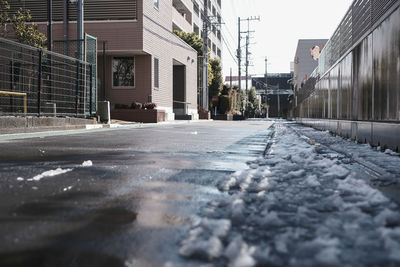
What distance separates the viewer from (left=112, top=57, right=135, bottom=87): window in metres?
23.2

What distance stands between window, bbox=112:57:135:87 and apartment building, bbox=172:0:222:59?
12.7 metres

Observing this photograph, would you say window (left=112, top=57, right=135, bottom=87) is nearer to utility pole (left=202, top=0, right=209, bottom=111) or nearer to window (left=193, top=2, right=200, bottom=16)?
utility pole (left=202, top=0, right=209, bottom=111)

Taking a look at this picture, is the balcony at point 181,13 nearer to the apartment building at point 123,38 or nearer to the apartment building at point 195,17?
the apartment building at point 195,17

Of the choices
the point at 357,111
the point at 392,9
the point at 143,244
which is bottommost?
the point at 143,244

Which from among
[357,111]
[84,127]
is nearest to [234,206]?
[357,111]

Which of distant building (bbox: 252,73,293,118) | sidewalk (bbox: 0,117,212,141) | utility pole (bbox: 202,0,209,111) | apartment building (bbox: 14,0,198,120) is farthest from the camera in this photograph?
distant building (bbox: 252,73,293,118)

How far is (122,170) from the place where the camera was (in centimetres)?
404

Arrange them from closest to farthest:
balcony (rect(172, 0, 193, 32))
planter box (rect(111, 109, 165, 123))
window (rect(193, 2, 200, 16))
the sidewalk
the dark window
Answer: the sidewalk < planter box (rect(111, 109, 165, 123)) < the dark window < balcony (rect(172, 0, 193, 32)) < window (rect(193, 2, 200, 16))

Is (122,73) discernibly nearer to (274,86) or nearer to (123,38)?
(123,38)

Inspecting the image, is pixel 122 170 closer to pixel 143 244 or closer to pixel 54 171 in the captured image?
pixel 54 171

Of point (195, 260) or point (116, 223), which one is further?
point (116, 223)

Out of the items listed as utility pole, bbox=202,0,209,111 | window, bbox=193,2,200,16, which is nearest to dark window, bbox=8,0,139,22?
utility pole, bbox=202,0,209,111

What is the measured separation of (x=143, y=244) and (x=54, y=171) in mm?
2326

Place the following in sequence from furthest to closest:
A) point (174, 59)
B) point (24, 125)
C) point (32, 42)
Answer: point (174, 59) → point (32, 42) → point (24, 125)
